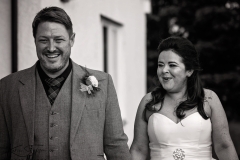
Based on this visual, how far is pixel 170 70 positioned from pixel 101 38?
8.91 ft

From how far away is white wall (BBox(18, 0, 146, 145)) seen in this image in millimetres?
4566

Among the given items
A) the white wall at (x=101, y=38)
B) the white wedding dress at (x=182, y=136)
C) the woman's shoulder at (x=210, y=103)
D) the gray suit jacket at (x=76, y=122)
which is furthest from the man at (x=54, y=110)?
the white wall at (x=101, y=38)

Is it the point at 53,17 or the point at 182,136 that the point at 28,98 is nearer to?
the point at 53,17

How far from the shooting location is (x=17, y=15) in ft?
14.7

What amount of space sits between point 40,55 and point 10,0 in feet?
5.70

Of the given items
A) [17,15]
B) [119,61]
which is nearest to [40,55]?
[17,15]

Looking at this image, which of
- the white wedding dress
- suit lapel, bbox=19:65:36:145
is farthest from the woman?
suit lapel, bbox=19:65:36:145

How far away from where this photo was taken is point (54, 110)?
3.06 m

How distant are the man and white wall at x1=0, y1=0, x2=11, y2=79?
131cm

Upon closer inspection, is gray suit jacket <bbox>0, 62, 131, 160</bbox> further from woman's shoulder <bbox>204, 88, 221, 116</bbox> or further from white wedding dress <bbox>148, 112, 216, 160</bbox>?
woman's shoulder <bbox>204, 88, 221, 116</bbox>

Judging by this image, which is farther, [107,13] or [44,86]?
[107,13]

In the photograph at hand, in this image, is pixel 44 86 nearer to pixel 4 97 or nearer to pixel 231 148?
pixel 4 97

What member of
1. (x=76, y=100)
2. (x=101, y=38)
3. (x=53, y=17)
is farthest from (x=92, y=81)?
(x=101, y=38)

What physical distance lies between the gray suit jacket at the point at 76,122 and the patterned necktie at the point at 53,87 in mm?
114
